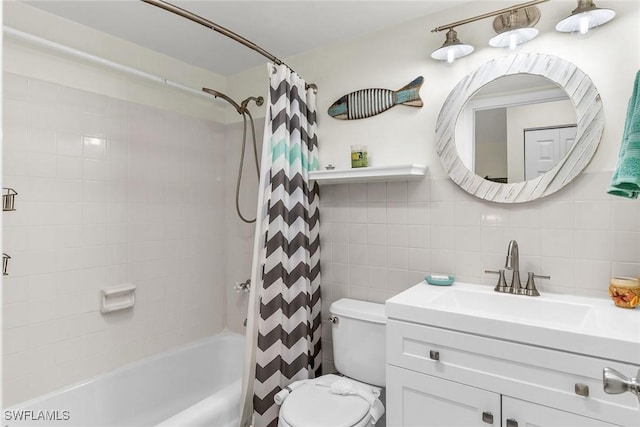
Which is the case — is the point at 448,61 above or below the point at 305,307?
above

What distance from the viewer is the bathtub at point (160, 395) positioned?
73.4 inches

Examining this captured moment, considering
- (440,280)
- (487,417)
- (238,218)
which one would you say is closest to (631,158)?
(440,280)

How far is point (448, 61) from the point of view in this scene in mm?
1883

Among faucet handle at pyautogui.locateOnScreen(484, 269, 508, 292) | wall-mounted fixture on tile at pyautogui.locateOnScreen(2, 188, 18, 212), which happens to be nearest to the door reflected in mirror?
faucet handle at pyautogui.locateOnScreen(484, 269, 508, 292)

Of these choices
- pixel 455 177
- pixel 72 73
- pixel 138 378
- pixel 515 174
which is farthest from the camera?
pixel 138 378

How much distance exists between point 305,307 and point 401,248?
63 centimetres

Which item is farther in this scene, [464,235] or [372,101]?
[372,101]

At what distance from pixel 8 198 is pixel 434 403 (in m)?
2.13

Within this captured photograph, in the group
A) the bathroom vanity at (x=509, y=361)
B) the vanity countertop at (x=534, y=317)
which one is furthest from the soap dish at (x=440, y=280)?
the bathroom vanity at (x=509, y=361)

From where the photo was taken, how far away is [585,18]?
5.10ft

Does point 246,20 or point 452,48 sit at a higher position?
point 246,20

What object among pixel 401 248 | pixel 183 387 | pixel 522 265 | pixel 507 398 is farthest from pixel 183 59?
pixel 507 398

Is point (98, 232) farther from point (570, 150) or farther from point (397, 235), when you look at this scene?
point (570, 150)

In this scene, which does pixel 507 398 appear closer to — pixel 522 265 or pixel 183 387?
pixel 522 265
